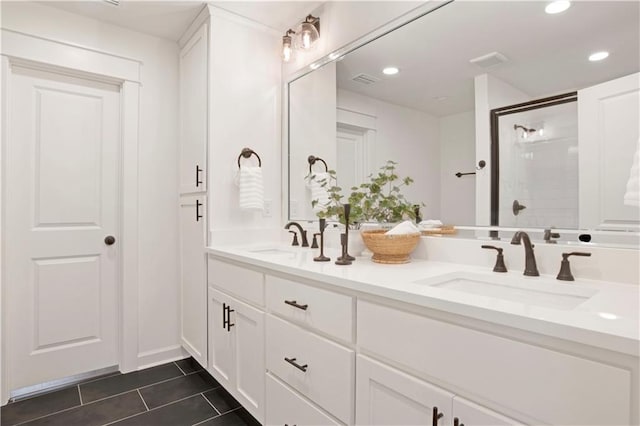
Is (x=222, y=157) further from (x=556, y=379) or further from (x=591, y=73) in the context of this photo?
(x=556, y=379)

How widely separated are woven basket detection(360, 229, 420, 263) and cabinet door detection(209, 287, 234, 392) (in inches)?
34.6

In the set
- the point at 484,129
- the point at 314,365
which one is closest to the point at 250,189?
the point at 314,365

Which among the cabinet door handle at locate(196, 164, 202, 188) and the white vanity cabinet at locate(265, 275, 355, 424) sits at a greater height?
the cabinet door handle at locate(196, 164, 202, 188)

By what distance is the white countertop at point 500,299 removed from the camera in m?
0.64

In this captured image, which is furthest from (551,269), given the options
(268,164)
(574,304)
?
(268,164)

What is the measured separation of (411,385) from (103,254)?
2253mm

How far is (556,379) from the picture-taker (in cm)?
67

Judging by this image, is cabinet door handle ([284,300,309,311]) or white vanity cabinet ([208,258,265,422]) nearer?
cabinet door handle ([284,300,309,311])

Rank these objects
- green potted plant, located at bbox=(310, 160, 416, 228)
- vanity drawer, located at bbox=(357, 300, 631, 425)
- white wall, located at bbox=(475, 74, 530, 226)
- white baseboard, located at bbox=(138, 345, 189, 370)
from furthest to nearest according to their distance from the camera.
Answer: white baseboard, located at bbox=(138, 345, 189, 370)
green potted plant, located at bbox=(310, 160, 416, 228)
white wall, located at bbox=(475, 74, 530, 226)
vanity drawer, located at bbox=(357, 300, 631, 425)

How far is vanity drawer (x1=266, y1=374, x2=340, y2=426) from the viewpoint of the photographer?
1.22 metres

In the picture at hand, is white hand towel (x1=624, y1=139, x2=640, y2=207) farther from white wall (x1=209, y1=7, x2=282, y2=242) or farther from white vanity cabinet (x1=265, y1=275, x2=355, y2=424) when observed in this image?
white wall (x1=209, y1=7, x2=282, y2=242)

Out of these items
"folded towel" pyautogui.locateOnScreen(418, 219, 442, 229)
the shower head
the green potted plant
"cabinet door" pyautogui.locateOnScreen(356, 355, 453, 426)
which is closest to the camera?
"cabinet door" pyautogui.locateOnScreen(356, 355, 453, 426)

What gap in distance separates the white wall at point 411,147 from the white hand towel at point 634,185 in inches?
26.6

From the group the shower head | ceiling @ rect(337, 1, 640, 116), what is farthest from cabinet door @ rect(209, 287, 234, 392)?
the shower head
